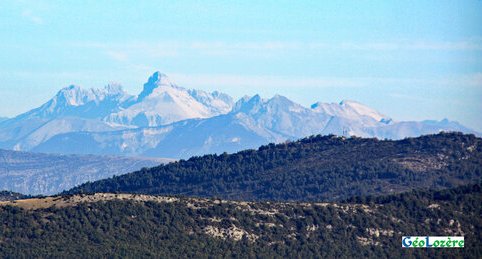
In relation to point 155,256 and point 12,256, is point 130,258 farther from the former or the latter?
point 12,256

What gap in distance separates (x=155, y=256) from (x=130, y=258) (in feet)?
14.5

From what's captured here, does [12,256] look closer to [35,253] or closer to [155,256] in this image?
[35,253]

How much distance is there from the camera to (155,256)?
7869 inches

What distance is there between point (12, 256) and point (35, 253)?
3.76m

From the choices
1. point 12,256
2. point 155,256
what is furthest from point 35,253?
point 155,256

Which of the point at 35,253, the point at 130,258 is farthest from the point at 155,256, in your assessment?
the point at 35,253

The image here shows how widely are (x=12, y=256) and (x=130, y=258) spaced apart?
19.1 meters

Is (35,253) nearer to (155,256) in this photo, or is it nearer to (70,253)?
(70,253)

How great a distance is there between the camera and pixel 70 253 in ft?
656

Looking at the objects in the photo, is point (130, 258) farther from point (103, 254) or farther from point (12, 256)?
point (12, 256)

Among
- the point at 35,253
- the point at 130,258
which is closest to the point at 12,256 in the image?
the point at 35,253

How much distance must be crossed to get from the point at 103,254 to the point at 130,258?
15.7ft

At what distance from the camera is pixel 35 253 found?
655 feet

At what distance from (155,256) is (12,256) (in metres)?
23.0
